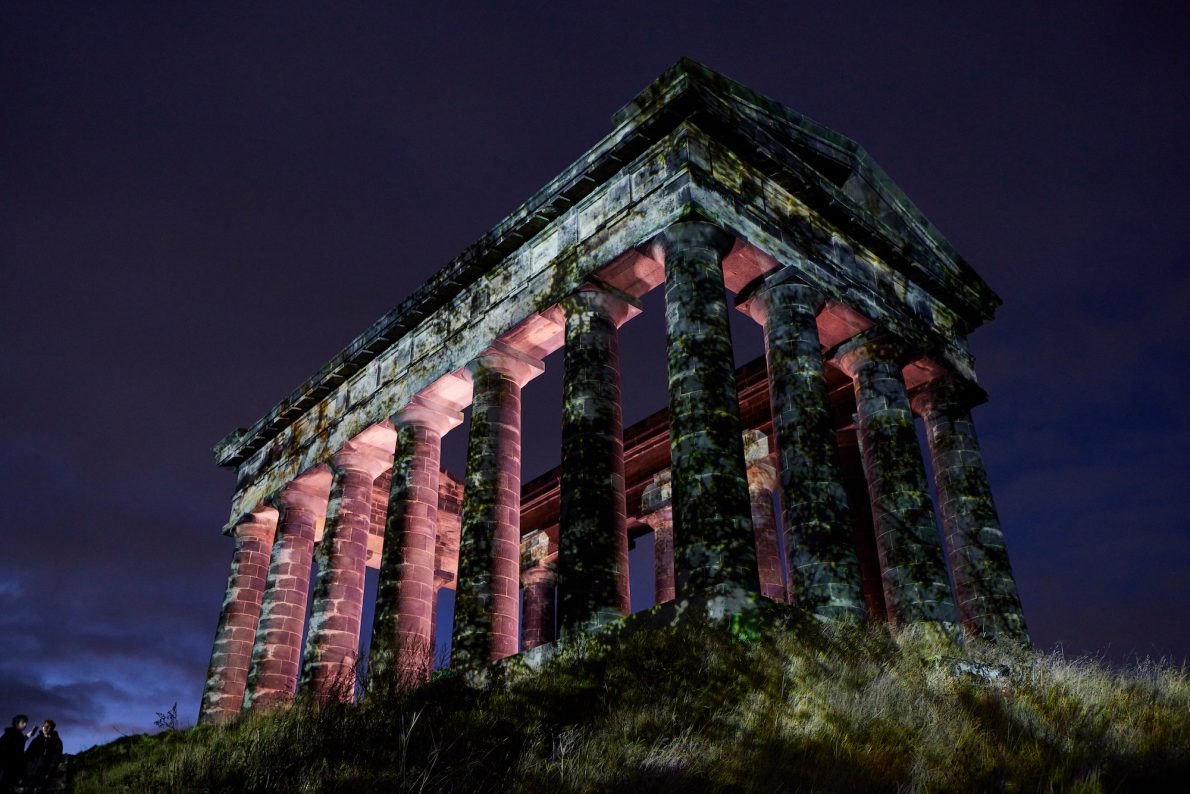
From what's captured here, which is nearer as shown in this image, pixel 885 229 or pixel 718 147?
pixel 718 147

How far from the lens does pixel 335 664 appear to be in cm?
1861

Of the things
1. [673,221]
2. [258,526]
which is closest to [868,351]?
[673,221]

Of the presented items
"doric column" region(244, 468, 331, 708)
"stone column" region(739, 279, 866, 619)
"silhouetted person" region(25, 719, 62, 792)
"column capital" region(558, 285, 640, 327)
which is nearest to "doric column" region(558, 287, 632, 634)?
"column capital" region(558, 285, 640, 327)

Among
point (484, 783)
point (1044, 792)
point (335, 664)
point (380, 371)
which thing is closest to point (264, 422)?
point (380, 371)

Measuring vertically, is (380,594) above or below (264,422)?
below

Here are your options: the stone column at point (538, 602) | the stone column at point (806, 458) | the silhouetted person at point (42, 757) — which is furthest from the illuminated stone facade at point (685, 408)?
the stone column at point (538, 602)

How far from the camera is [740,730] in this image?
7879mm

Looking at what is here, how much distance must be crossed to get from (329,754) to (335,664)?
11337 millimetres

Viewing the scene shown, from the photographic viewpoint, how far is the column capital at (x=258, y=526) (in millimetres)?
23703

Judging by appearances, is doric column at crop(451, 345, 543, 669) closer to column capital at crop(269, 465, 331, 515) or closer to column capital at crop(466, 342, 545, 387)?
column capital at crop(466, 342, 545, 387)

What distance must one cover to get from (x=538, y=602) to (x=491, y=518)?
13475 mm

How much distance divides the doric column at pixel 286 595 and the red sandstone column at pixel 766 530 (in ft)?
35.1

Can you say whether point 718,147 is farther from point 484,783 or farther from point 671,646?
point 484,783

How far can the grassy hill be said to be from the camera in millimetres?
6863
